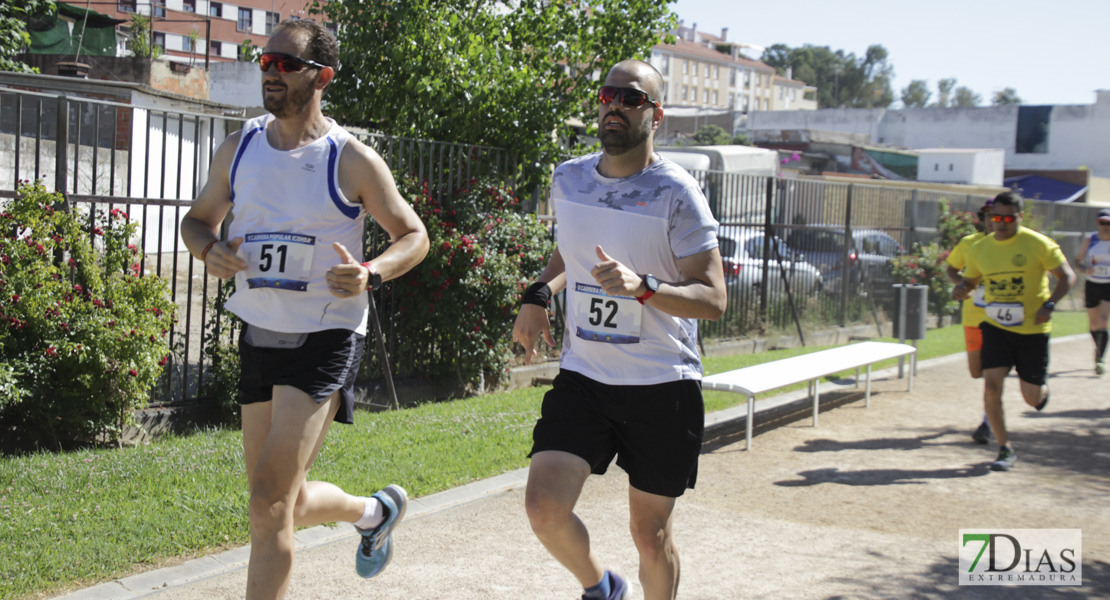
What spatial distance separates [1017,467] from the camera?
7.48 metres

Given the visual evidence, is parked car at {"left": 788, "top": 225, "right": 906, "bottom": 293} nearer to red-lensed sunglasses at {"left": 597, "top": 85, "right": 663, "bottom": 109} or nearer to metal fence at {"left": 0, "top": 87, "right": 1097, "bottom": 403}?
metal fence at {"left": 0, "top": 87, "right": 1097, "bottom": 403}

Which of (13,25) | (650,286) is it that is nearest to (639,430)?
(650,286)

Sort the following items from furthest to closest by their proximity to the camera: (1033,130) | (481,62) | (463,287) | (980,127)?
(980,127), (1033,130), (481,62), (463,287)

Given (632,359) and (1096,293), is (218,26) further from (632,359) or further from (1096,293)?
(632,359)

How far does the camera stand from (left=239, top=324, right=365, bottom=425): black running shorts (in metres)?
3.42

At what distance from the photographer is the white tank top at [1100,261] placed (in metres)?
12.8

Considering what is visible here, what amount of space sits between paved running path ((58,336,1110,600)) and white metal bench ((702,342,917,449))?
478mm

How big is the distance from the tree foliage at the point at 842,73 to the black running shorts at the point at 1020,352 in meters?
139

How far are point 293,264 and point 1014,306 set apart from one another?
19.6ft

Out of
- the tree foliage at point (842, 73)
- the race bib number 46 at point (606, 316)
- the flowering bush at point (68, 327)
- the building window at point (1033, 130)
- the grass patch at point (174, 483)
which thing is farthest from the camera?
the tree foliage at point (842, 73)

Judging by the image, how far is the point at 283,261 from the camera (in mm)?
3438

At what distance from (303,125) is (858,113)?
63159 millimetres

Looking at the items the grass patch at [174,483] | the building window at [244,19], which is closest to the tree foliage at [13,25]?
the grass patch at [174,483]

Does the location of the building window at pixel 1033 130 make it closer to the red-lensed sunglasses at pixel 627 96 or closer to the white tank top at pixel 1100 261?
the white tank top at pixel 1100 261
